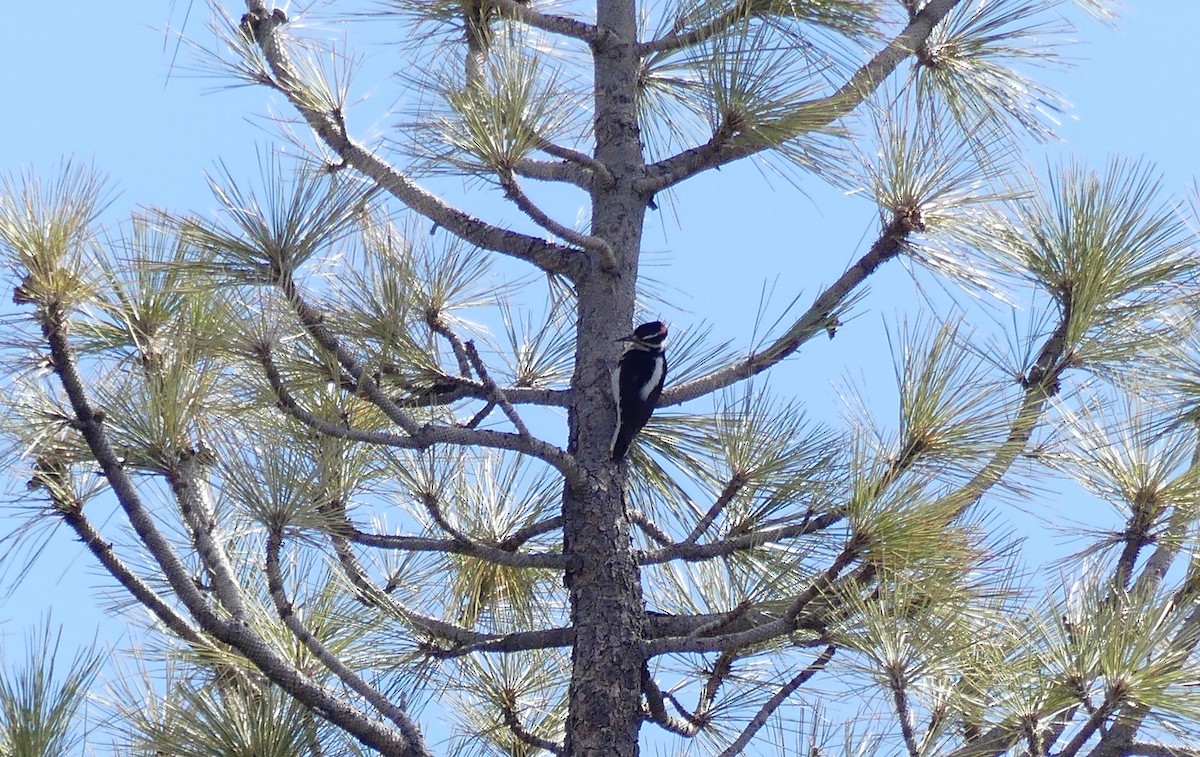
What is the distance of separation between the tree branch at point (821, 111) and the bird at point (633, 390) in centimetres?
33

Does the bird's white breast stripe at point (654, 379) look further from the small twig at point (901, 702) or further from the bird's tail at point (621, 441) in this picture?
the small twig at point (901, 702)

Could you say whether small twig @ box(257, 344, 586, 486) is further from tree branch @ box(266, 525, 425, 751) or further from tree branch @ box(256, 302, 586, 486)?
tree branch @ box(266, 525, 425, 751)

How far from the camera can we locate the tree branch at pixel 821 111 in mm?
2465

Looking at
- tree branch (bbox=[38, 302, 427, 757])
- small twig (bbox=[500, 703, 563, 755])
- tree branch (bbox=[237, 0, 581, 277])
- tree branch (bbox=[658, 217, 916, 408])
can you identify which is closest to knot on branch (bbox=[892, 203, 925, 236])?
Result: tree branch (bbox=[658, 217, 916, 408])

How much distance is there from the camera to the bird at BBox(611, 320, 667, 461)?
246cm

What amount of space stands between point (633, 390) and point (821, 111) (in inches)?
23.2

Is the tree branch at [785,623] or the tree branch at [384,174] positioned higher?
the tree branch at [384,174]

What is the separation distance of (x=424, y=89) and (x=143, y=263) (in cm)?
58

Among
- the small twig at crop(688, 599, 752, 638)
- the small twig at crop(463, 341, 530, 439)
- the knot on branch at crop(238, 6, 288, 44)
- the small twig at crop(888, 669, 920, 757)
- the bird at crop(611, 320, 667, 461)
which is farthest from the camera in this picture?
the knot on branch at crop(238, 6, 288, 44)

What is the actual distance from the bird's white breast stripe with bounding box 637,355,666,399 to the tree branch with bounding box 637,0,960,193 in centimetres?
34

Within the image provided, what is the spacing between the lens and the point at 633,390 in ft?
7.82

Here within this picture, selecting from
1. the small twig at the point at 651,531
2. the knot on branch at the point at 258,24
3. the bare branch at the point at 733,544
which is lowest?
the bare branch at the point at 733,544

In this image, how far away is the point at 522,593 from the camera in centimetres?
280

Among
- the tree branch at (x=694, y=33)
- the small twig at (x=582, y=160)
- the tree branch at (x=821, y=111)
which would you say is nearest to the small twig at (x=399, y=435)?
A: the small twig at (x=582, y=160)
